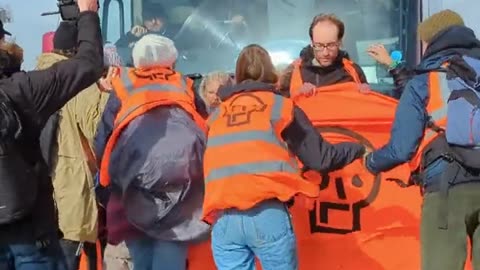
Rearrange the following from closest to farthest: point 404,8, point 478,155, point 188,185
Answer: point 478,155
point 188,185
point 404,8

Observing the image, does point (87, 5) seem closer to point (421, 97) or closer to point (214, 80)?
point (421, 97)

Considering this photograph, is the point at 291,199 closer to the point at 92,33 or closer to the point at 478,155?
the point at 478,155

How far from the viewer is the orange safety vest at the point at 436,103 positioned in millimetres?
4871

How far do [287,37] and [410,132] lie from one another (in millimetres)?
3151

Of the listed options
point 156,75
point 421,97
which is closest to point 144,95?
point 156,75

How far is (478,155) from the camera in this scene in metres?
4.79

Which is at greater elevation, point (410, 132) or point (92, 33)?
point (92, 33)

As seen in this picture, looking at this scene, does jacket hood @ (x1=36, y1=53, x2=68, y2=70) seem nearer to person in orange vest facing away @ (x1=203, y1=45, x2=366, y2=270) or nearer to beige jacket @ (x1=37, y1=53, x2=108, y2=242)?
beige jacket @ (x1=37, y1=53, x2=108, y2=242)

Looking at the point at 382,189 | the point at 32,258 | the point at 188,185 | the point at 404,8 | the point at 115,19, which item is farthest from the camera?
the point at 115,19

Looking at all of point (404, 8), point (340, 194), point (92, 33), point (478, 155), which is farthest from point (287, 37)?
point (92, 33)

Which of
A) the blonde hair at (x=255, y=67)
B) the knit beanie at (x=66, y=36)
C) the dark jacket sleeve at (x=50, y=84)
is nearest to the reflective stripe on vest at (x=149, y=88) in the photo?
the knit beanie at (x=66, y=36)

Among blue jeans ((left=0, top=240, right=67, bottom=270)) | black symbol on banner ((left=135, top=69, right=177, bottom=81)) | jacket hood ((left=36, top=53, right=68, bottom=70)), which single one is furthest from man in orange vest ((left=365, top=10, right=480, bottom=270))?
jacket hood ((left=36, top=53, right=68, bottom=70))

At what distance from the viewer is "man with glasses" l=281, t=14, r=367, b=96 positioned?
6129 millimetres

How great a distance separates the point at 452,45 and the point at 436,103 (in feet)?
1.04
